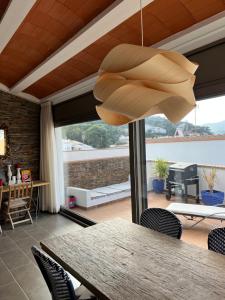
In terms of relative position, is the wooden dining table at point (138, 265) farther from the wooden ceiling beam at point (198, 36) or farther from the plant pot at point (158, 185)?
the wooden ceiling beam at point (198, 36)

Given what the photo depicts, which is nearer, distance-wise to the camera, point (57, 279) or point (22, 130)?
point (57, 279)

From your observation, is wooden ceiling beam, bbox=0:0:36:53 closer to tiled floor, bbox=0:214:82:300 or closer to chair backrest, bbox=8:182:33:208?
chair backrest, bbox=8:182:33:208

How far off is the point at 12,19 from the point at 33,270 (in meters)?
2.74

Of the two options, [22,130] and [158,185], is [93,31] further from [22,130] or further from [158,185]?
[22,130]

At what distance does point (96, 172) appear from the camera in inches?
171

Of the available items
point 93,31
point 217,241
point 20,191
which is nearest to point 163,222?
point 217,241

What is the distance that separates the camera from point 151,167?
122 inches

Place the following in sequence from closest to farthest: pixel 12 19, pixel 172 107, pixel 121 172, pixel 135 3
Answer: pixel 172 107 → pixel 135 3 → pixel 12 19 → pixel 121 172

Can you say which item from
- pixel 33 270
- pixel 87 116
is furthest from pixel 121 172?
pixel 33 270

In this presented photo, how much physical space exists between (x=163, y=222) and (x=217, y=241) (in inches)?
19.5

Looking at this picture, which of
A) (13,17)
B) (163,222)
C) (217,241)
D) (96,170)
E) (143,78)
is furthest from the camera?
(96,170)

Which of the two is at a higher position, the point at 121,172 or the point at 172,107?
the point at 172,107

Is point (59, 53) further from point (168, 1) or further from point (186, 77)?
point (186, 77)

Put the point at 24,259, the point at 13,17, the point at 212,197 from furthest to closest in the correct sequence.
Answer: the point at 24,259, the point at 212,197, the point at 13,17
